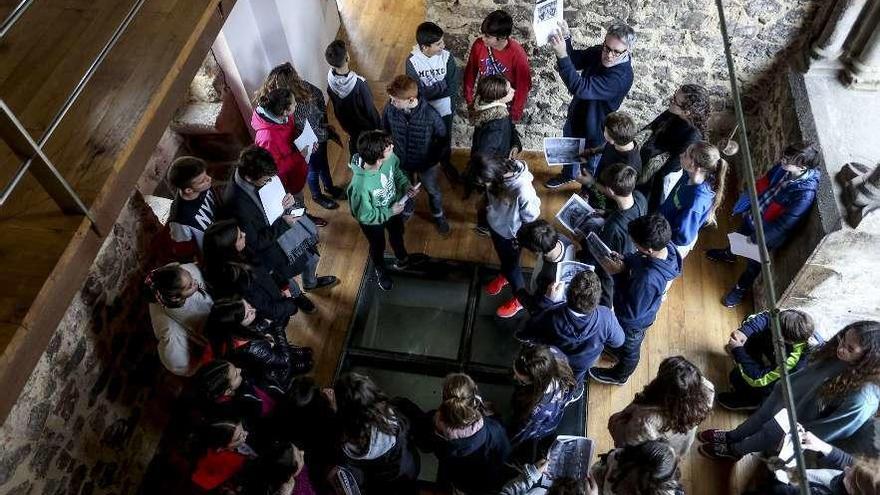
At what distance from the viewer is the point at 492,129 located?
434cm

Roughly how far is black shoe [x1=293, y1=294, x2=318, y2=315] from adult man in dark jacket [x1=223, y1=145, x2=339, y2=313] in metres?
0.47

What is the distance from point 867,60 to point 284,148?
4.02 m

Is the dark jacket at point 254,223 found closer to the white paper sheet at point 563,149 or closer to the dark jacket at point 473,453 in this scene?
the dark jacket at point 473,453

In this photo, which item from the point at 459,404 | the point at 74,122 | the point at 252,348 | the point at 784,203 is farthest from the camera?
the point at 784,203

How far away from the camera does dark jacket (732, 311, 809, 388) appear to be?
3582mm

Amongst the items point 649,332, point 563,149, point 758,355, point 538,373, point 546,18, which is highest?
point 546,18

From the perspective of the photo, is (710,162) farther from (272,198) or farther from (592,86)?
(272,198)

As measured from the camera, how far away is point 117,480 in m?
3.78

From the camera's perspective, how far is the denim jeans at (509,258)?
420cm

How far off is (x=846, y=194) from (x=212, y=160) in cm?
478

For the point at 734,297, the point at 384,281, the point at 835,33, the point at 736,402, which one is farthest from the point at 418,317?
the point at 835,33

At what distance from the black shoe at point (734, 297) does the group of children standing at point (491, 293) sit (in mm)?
22

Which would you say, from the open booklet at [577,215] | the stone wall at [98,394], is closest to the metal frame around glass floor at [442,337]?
the open booklet at [577,215]

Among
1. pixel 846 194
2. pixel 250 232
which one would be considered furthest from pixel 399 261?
pixel 846 194
